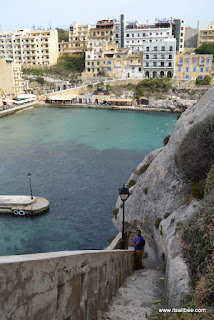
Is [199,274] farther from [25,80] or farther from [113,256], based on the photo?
[25,80]

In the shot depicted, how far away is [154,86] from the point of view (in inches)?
3098

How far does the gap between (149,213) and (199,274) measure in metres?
6.23

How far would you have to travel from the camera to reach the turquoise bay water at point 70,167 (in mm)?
21000

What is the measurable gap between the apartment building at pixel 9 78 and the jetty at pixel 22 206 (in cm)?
6118

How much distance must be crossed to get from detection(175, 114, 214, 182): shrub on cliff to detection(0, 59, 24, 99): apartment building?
75696 millimetres

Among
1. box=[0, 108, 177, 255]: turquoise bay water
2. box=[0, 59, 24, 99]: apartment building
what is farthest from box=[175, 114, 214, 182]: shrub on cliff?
box=[0, 59, 24, 99]: apartment building

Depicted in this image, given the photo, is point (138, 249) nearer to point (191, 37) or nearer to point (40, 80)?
point (40, 80)

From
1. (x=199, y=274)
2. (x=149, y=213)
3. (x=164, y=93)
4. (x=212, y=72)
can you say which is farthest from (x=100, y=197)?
(x=212, y=72)

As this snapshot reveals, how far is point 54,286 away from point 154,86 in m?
78.2

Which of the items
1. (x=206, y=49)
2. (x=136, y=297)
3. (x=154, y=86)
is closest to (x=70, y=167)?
(x=136, y=297)

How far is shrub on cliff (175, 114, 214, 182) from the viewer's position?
34.8 feet

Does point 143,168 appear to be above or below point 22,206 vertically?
above

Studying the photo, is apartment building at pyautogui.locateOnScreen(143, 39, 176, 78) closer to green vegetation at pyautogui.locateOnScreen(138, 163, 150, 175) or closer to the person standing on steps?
green vegetation at pyautogui.locateOnScreen(138, 163, 150, 175)

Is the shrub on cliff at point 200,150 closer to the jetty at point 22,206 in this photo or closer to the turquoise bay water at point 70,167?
the turquoise bay water at point 70,167
